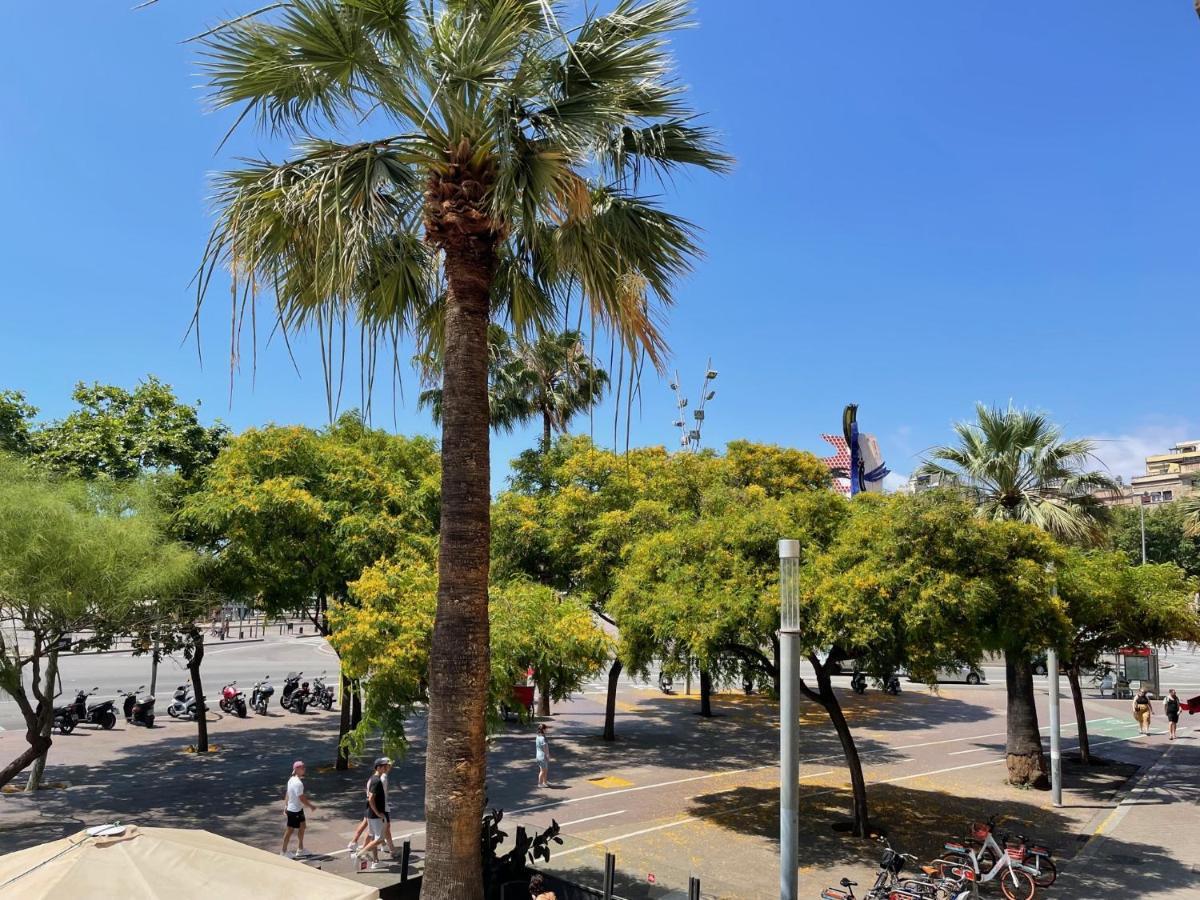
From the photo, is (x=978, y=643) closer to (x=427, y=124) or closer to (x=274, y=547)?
(x=427, y=124)

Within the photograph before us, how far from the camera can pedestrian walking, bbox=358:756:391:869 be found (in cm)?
1140

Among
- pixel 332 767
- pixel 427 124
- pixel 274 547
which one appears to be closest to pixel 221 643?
pixel 332 767

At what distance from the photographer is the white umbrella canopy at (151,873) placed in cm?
530

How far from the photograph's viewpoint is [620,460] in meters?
22.2

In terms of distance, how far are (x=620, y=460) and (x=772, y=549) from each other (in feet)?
33.1

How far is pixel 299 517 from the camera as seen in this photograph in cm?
1592

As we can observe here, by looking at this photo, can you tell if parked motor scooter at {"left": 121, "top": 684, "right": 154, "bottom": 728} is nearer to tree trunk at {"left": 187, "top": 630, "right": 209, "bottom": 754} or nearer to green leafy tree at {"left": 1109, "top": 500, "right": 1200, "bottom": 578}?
tree trunk at {"left": 187, "top": 630, "right": 209, "bottom": 754}

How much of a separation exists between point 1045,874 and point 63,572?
578 inches

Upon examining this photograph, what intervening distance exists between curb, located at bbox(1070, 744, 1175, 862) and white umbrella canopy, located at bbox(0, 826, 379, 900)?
12.3 m

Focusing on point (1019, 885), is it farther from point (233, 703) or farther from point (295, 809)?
point (233, 703)

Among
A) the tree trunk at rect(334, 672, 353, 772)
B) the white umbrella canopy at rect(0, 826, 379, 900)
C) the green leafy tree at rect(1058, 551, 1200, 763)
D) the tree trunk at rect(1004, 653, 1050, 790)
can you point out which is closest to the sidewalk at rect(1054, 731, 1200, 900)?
the tree trunk at rect(1004, 653, 1050, 790)

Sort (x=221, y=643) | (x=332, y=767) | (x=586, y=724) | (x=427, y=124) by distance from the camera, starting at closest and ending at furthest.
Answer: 1. (x=427, y=124)
2. (x=332, y=767)
3. (x=586, y=724)
4. (x=221, y=643)

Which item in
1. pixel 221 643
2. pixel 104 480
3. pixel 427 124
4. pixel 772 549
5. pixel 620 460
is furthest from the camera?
pixel 221 643

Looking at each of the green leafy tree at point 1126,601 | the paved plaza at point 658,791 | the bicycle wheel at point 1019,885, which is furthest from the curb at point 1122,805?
the green leafy tree at point 1126,601
